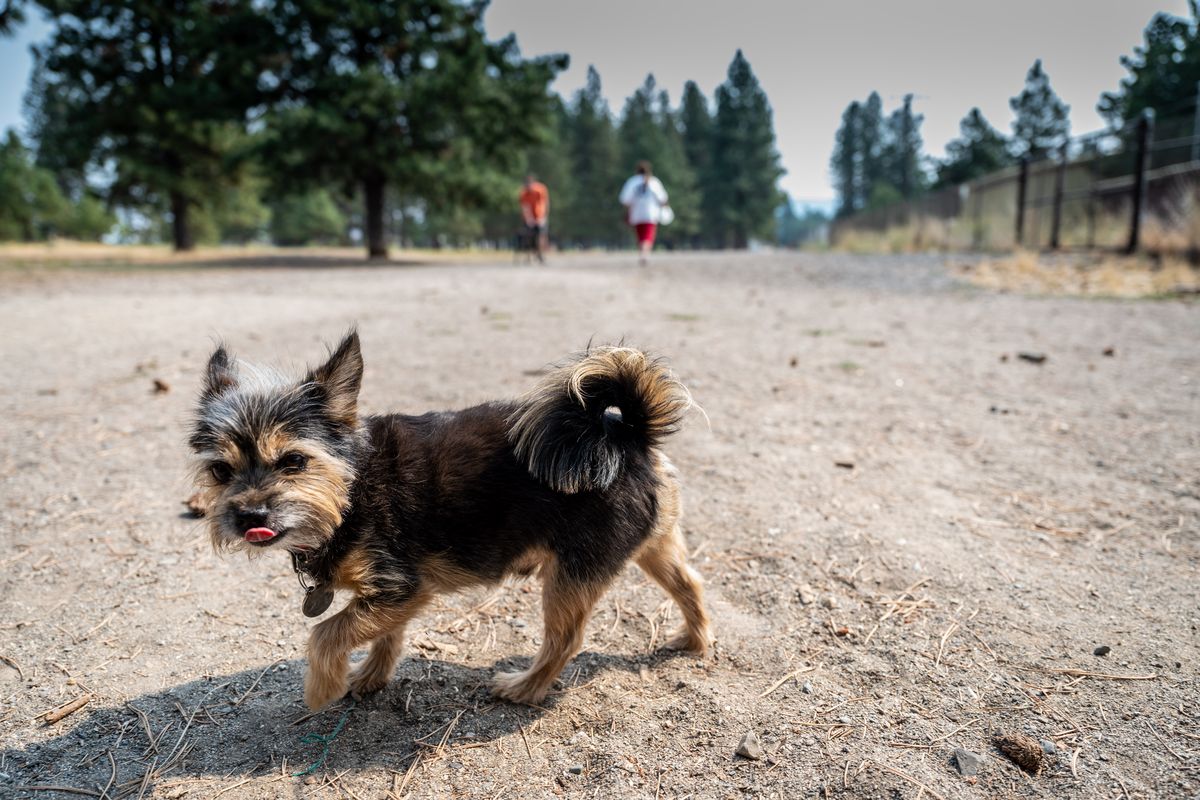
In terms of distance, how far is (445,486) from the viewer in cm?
294

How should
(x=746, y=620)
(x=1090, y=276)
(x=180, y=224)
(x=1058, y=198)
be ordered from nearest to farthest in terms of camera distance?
(x=746, y=620)
(x=1090, y=276)
(x=1058, y=198)
(x=180, y=224)

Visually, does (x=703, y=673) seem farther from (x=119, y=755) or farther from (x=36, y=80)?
(x=36, y=80)

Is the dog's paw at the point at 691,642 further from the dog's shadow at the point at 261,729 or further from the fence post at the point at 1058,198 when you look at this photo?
the fence post at the point at 1058,198

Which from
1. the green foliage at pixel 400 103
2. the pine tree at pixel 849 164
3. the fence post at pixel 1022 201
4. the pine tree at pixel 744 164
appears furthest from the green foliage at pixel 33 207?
the pine tree at pixel 849 164

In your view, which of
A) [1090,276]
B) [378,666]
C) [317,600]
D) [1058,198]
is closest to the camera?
[317,600]

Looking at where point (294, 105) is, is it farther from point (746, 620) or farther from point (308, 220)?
point (308, 220)

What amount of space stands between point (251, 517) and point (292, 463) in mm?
276

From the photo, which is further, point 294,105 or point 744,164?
point 744,164

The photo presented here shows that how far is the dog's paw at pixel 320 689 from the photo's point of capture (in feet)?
9.27

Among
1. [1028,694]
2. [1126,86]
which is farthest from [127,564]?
[1126,86]

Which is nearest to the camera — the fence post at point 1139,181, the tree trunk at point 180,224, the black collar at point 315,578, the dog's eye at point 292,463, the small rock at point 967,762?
the small rock at point 967,762

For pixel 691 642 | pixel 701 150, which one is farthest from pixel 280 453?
pixel 701 150

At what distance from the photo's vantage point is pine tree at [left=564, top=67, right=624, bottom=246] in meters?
85.8

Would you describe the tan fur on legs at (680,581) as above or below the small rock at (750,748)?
above
